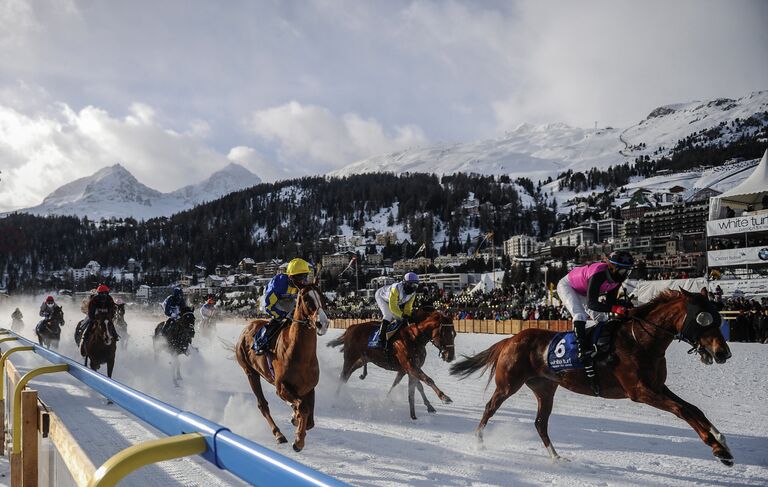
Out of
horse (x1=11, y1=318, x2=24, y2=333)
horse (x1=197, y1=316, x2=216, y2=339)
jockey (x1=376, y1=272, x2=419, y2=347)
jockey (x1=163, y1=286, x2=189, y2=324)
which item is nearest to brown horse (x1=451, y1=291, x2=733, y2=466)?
jockey (x1=376, y1=272, x2=419, y2=347)

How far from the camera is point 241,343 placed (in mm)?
8023

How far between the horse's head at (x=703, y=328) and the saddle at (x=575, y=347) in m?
0.71

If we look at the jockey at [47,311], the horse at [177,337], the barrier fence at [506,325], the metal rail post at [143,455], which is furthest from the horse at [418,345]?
the barrier fence at [506,325]

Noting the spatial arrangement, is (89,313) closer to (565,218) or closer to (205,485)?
(205,485)

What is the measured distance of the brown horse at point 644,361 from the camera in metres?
5.30

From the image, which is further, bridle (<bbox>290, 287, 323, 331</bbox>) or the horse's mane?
bridle (<bbox>290, 287, 323, 331</bbox>)

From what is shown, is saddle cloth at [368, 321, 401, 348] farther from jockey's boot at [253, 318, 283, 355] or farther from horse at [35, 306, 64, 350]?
horse at [35, 306, 64, 350]

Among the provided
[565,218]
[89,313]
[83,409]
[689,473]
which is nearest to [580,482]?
[689,473]

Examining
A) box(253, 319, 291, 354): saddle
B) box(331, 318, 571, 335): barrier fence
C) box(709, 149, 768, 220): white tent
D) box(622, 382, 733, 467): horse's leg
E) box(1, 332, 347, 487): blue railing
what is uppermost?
box(709, 149, 768, 220): white tent

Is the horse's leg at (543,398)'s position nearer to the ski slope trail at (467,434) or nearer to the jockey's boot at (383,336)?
the ski slope trail at (467,434)

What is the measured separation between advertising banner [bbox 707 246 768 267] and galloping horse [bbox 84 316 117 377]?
1215 inches

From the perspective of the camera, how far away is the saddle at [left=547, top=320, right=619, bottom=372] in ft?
19.6

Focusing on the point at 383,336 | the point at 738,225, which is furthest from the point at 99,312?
the point at 738,225

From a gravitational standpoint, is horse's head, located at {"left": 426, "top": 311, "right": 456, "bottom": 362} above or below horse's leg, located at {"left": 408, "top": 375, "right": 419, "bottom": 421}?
above
